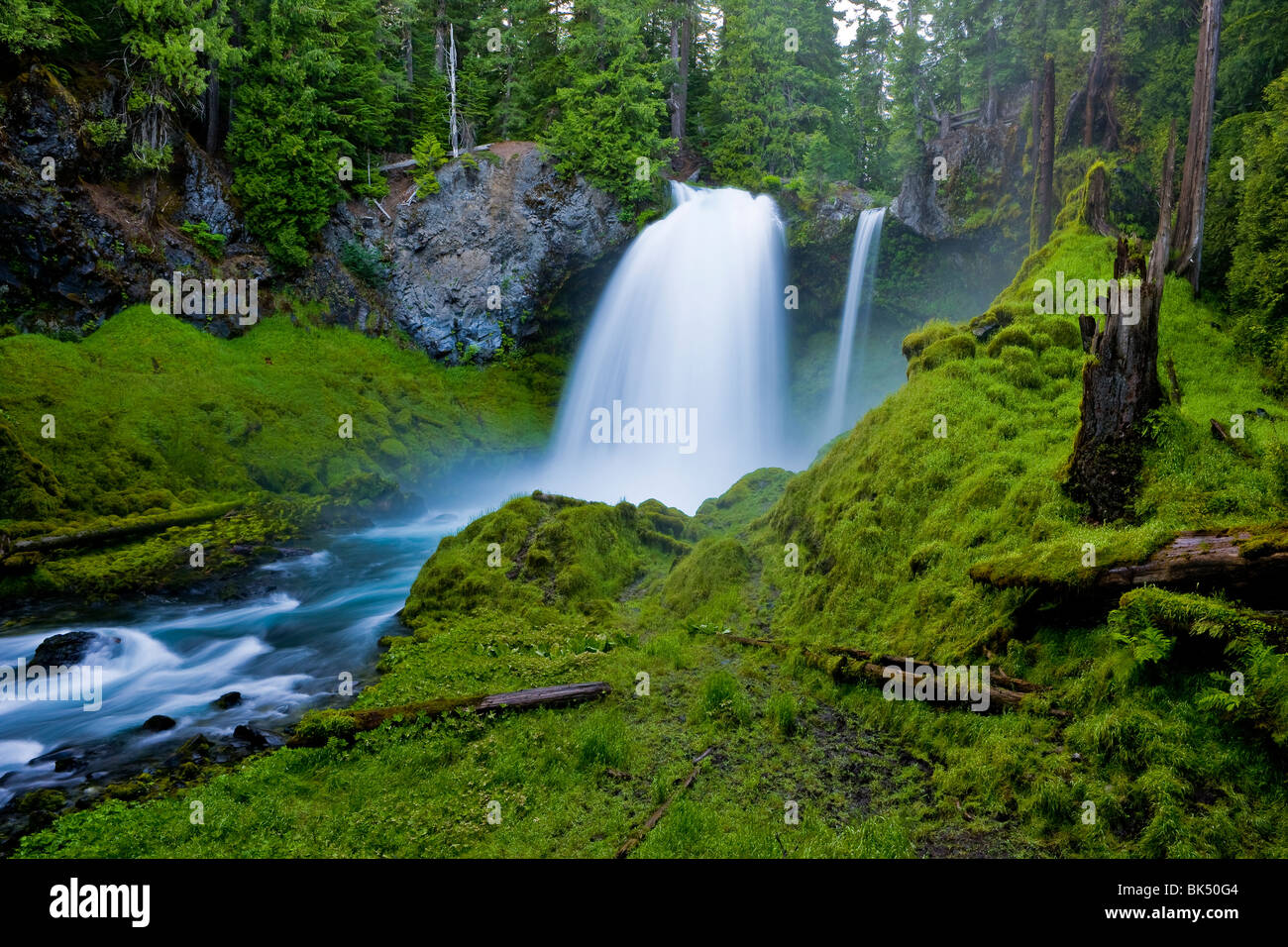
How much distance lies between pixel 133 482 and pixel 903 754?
18807mm

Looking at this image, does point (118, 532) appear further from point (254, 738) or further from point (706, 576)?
point (706, 576)

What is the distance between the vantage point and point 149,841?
5145 millimetres

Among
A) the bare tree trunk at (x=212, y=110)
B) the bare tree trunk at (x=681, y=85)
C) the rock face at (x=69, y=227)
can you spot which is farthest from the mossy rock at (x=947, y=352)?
the bare tree trunk at (x=212, y=110)

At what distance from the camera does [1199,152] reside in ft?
38.3

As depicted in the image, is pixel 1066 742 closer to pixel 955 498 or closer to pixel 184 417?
A: pixel 955 498

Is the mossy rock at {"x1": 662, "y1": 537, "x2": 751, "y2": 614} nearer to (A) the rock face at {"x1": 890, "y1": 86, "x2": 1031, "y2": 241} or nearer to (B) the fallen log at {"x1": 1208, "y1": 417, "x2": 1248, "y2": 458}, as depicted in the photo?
(B) the fallen log at {"x1": 1208, "y1": 417, "x2": 1248, "y2": 458}

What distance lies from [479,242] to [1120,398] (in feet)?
86.2

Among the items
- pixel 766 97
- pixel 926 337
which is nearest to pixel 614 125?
pixel 766 97

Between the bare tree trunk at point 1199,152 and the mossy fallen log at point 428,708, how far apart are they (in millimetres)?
12716

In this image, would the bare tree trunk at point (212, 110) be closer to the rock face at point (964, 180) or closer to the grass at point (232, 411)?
the grass at point (232, 411)

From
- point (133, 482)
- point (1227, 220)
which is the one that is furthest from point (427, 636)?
point (1227, 220)

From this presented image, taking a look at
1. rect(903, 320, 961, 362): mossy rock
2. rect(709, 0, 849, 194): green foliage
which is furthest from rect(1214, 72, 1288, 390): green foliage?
rect(709, 0, 849, 194): green foliage

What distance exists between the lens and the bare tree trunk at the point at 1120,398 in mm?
6520

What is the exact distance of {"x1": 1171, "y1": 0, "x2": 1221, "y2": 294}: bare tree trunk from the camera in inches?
452
